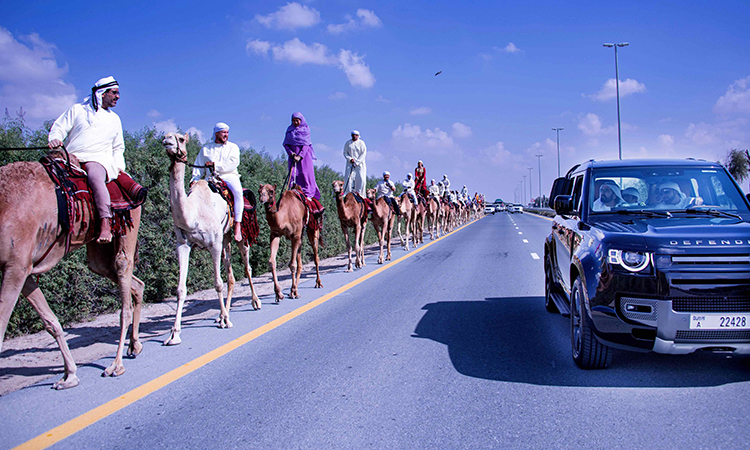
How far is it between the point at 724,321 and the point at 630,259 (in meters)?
0.79

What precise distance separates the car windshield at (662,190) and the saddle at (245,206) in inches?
196

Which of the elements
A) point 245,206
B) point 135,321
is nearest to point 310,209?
point 245,206

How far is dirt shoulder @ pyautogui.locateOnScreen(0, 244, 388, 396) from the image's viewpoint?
5.70 metres

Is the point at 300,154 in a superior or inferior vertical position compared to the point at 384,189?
superior

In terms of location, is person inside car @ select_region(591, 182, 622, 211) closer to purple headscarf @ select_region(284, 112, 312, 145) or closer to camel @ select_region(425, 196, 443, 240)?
purple headscarf @ select_region(284, 112, 312, 145)

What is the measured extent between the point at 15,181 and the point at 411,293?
21.5 ft

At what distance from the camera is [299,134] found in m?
11.1

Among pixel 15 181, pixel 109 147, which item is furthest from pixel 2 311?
pixel 109 147

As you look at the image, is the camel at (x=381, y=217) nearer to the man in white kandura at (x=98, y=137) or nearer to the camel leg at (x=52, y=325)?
the man in white kandura at (x=98, y=137)

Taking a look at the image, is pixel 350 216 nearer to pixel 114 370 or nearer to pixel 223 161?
pixel 223 161

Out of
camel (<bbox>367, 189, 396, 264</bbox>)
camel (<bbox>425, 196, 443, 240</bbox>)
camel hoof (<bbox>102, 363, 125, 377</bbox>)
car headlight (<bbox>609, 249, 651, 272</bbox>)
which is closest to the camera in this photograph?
car headlight (<bbox>609, 249, 651, 272</bbox>)

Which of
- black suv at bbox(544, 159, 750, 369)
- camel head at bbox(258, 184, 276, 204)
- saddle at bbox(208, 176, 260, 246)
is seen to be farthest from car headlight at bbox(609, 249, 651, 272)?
camel head at bbox(258, 184, 276, 204)

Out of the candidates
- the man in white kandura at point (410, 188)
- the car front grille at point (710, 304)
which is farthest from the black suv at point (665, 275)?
the man in white kandura at point (410, 188)

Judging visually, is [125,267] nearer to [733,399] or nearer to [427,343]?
[427,343]
